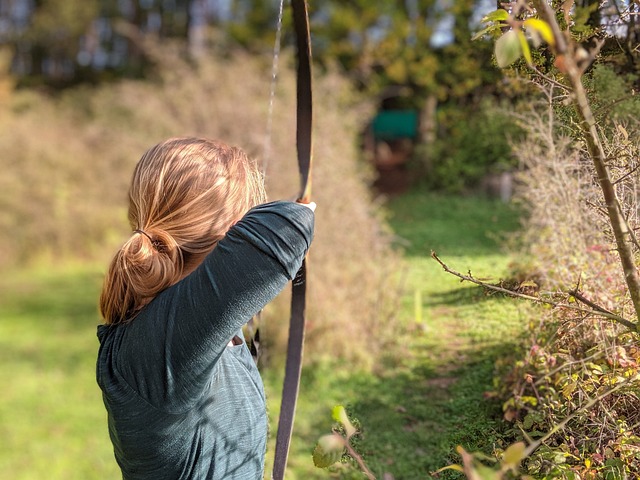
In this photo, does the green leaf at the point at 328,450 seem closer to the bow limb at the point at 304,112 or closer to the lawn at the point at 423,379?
the lawn at the point at 423,379

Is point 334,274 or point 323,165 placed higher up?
point 323,165

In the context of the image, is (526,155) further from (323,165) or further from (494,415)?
(323,165)

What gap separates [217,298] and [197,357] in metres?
0.11

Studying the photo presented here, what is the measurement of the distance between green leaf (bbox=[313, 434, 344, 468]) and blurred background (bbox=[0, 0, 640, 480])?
884 mm

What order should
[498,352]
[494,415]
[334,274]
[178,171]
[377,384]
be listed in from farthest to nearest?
1. [334,274]
2. [377,384]
3. [498,352]
4. [494,415]
5. [178,171]

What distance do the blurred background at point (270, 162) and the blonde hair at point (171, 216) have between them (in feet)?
2.51

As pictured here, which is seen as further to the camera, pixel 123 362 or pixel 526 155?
pixel 526 155

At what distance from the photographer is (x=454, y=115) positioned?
2736 millimetres

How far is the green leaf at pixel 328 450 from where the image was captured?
2.75 ft

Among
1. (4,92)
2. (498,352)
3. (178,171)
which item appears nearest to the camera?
(178,171)

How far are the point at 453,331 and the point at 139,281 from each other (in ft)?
3.00

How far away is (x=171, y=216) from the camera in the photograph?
3.67 feet

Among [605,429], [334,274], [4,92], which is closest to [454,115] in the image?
[334,274]

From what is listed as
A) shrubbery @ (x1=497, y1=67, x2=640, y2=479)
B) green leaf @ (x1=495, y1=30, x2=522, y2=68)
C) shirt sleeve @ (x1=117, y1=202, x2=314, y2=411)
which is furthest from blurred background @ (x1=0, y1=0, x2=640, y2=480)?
shirt sleeve @ (x1=117, y1=202, x2=314, y2=411)
